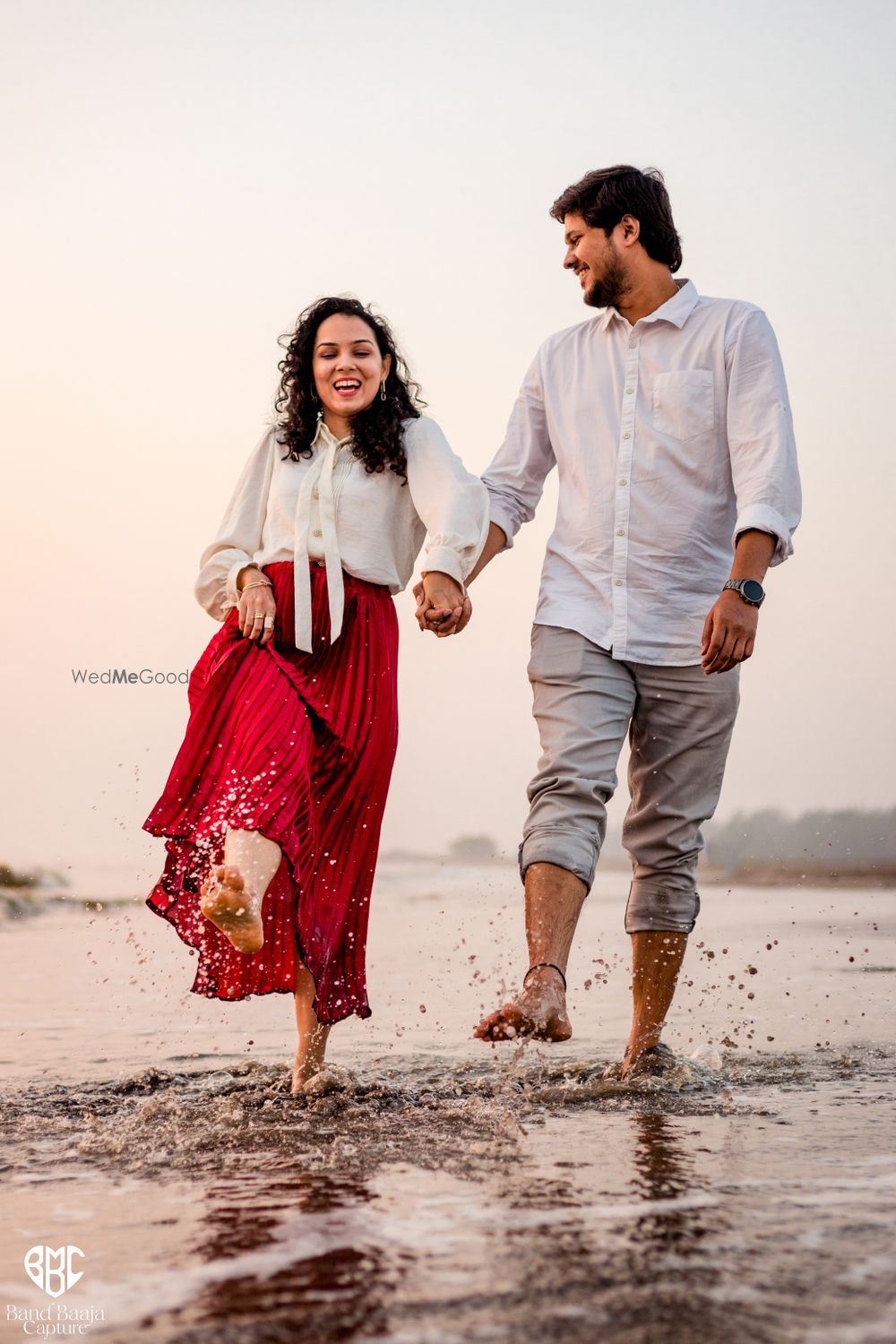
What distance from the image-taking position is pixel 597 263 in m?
3.60

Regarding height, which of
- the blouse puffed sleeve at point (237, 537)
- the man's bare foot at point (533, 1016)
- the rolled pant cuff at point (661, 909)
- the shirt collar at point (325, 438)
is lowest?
the man's bare foot at point (533, 1016)

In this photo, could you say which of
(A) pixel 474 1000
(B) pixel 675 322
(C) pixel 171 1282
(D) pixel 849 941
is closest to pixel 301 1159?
(C) pixel 171 1282

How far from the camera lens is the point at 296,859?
10.6ft

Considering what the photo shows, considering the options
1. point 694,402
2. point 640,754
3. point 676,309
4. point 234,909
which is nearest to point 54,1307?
point 234,909

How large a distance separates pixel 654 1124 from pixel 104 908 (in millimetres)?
8942

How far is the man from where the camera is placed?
133 inches

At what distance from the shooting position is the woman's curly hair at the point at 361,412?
361cm

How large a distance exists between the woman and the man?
23cm

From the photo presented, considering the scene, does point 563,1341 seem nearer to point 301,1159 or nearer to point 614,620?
point 301,1159

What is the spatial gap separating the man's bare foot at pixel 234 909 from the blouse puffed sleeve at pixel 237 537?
2.96 ft

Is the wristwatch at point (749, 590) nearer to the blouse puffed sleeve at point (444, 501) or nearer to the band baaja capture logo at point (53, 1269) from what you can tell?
the blouse puffed sleeve at point (444, 501)

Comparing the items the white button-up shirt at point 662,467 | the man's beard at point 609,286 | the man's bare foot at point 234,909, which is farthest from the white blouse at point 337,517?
the man's bare foot at point 234,909

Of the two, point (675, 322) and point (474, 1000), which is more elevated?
point (675, 322)

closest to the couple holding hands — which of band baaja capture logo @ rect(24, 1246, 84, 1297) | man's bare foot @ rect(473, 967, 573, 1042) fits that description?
man's bare foot @ rect(473, 967, 573, 1042)
